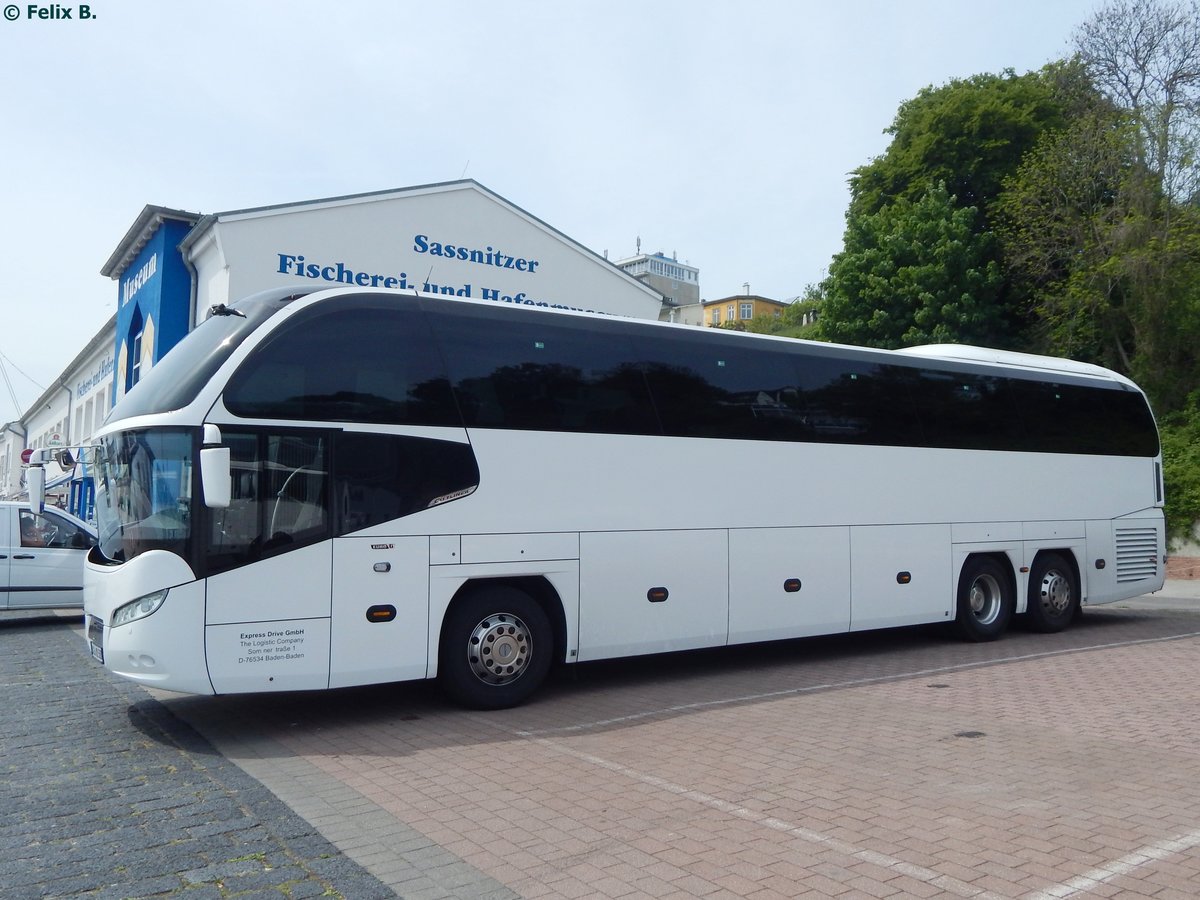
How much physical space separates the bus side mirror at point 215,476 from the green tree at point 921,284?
26653mm

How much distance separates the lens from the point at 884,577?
11.8 meters

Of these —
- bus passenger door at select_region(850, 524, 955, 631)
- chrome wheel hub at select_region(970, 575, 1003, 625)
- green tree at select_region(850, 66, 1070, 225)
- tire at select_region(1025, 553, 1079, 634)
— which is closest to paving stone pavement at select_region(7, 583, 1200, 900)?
bus passenger door at select_region(850, 524, 955, 631)

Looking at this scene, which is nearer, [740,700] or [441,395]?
[441,395]

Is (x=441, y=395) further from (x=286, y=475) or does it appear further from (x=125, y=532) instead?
(x=125, y=532)

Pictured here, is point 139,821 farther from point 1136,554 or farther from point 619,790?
point 1136,554

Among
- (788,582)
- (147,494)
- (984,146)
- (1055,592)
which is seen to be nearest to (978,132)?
(984,146)

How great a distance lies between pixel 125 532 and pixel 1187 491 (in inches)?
999

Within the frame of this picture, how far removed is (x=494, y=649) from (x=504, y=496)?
1332mm

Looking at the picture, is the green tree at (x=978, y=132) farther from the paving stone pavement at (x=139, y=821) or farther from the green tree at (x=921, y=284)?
the paving stone pavement at (x=139, y=821)

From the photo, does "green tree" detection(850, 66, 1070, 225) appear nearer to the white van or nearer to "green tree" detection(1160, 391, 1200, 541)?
"green tree" detection(1160, 391, 1200, 541)

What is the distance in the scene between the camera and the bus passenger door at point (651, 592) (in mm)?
9297

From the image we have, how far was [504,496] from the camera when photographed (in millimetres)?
8703

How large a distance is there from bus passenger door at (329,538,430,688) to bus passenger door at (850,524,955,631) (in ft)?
18.1

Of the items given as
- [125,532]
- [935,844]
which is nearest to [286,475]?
[125,532]
